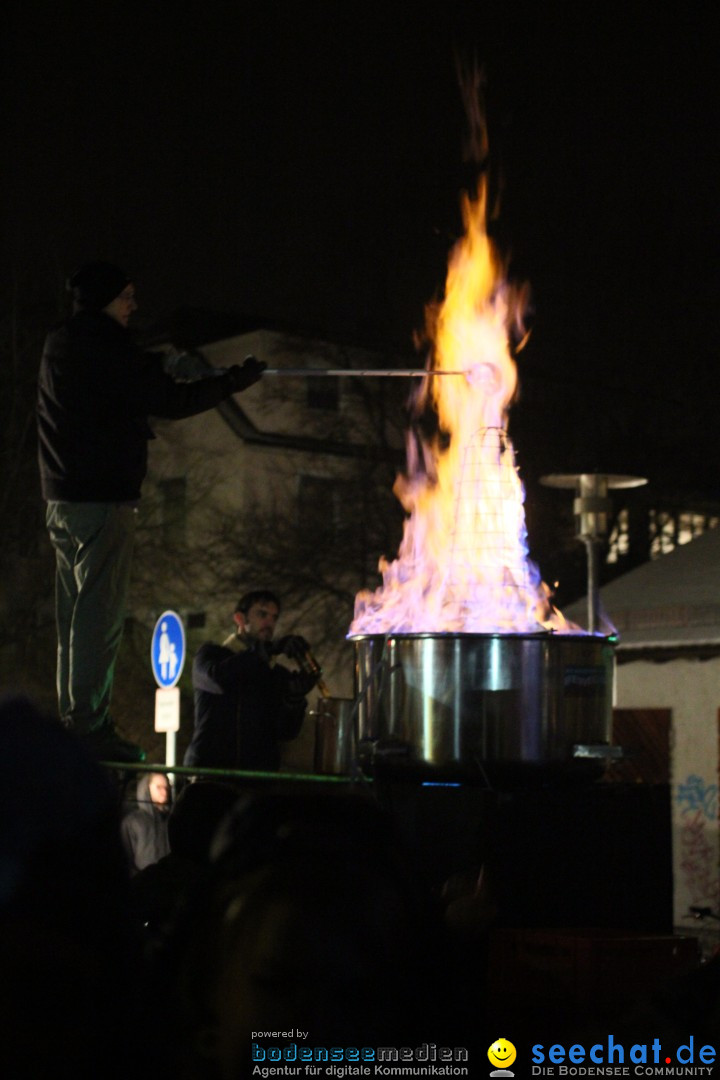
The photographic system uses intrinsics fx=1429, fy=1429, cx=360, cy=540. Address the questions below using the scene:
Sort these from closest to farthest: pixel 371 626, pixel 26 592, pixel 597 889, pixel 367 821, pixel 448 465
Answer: pixel 367 821 → pixel 597 889 → pixel 371 626 → pixel 448 465 → pixel 26 592

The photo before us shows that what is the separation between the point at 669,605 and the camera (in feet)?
48.4

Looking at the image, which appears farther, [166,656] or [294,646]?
[166,656]

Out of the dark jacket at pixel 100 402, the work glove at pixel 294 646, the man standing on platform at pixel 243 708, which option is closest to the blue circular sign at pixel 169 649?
the man standing on platform at pixel 243 708

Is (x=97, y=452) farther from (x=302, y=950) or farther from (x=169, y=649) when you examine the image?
(x=169, y=649)

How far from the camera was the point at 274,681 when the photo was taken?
730 centimetres

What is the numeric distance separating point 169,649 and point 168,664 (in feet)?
0.47

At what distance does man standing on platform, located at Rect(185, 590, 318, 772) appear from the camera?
284 inches

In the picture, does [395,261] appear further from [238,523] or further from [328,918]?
[328,918]

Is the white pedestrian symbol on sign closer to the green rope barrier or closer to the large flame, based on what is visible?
the large flame

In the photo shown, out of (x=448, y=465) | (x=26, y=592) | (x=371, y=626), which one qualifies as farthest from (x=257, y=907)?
(x=26, y=592)

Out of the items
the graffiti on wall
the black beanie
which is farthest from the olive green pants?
the graffiti on wall

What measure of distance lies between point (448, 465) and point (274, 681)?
4.69 ft

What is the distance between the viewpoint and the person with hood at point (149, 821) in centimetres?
508

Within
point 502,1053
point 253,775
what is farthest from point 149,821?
point 502,1053
